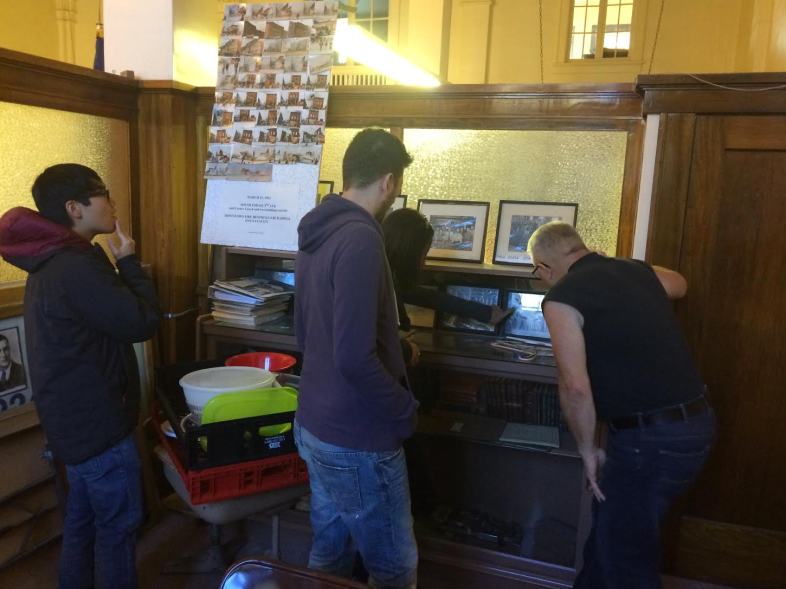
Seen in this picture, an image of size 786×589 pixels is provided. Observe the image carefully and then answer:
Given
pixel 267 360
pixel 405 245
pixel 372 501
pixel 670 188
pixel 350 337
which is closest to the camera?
pixel 350 337

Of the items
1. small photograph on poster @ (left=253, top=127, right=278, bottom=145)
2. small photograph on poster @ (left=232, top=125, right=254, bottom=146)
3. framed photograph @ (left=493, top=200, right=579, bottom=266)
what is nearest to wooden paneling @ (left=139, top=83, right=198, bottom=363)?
small photograph on poster @ (left=232, top=125, right=254, bottom=146)

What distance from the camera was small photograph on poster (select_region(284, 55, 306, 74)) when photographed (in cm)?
264

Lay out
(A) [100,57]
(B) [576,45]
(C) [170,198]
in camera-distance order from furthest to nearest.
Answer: (B) [576,45]
(A) [100,57]
(C) [170,198]

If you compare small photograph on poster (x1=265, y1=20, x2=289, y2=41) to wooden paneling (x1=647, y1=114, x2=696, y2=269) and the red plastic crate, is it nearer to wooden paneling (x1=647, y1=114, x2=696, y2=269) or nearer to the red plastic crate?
wooden paneling (x1=647, y1=114, x2=696, y2=269)

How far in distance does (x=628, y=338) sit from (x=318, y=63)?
1.68 metres

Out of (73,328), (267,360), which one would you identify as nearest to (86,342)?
(73,328)

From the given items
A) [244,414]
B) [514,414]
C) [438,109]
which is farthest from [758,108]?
[244,414]

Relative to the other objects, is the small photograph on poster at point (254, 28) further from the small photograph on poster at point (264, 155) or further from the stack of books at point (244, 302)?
the stack of books at point (244, 302)

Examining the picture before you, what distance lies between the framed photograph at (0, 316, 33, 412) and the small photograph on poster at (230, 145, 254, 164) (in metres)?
1.06

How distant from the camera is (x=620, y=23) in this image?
7730 millimetres

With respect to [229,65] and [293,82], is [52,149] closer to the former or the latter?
[229,65]

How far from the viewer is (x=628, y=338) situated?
179 cm

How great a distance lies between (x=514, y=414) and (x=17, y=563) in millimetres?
1998

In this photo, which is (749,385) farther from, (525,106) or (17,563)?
(17,563)
